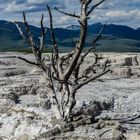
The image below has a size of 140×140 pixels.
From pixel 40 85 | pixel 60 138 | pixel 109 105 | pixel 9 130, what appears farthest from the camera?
pixel 40 85

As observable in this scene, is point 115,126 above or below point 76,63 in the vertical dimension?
below

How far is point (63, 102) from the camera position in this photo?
14.4 metres

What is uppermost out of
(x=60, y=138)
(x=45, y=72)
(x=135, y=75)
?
(x=45, y=72)

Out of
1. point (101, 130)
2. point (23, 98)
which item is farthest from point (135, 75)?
point (101, 130)

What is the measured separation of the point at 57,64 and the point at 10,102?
6307mm

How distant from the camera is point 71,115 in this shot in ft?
47.4

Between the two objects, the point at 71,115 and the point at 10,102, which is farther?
the point at 10,102

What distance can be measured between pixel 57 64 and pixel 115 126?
8.53ft

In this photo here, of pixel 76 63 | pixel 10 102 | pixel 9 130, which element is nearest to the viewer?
pixel 76 63

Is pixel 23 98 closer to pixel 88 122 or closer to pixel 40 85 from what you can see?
pixel 40 85

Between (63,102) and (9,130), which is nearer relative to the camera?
(63,102)

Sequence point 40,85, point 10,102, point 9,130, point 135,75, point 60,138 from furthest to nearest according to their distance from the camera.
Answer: point 135,75 → point 40,85 → point 10,102 → point 9,130 → point 60,138

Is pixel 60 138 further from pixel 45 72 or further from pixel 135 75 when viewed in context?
pixel 135 75

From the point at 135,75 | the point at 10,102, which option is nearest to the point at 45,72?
the point at 10,102
